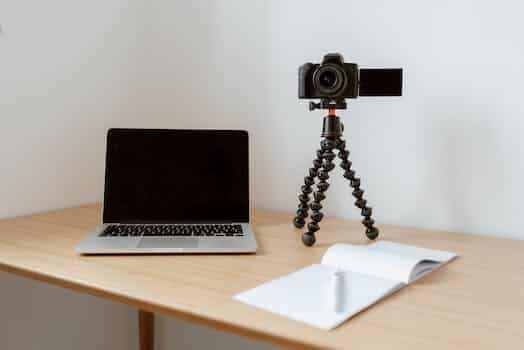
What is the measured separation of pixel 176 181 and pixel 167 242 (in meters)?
0.20

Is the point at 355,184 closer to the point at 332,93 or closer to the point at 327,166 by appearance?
the point at 327,166

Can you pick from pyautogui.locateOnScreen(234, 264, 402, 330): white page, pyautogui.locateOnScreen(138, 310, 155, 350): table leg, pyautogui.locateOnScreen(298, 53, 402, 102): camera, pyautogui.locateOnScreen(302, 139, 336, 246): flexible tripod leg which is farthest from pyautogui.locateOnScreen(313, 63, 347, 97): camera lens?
pyautogui.locateOnScreen(138, 310, 155, 350): table leg

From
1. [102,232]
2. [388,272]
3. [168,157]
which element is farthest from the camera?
[168,157]

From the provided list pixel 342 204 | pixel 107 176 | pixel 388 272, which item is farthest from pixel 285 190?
pixel 388 272

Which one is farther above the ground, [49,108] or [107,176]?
[49,108]

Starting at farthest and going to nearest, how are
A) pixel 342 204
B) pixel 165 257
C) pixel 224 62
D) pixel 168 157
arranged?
pixel 224 62 < pixel 342 204 < pixel 168 157 < pixel 165 257

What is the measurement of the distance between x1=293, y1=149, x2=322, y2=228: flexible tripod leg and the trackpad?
242 millimetres

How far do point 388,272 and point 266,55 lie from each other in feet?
2.51

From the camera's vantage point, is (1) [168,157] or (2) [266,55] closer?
(1) [168,157]

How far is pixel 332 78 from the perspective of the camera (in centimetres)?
104

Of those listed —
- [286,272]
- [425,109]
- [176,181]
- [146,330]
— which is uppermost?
[425,109]

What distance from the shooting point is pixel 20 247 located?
40.3 inches

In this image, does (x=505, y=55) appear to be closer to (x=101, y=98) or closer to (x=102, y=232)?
(x=102, y=232)

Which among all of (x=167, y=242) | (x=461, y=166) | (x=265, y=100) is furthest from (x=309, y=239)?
(x=265, y=100)
